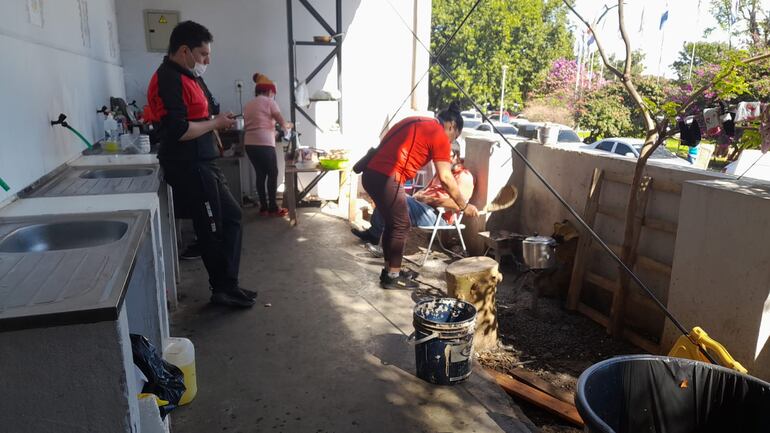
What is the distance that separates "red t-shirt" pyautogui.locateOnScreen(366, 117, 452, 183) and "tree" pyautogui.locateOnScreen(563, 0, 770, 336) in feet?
4.78

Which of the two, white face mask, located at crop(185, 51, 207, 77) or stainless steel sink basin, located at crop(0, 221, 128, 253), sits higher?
white face mask, located at crop(185, 51, 207, 77)

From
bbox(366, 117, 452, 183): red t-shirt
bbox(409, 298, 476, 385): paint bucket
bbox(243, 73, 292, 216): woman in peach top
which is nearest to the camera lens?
bbox(409, 298, 476, 385): paint bucket

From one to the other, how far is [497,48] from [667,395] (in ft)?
83.7

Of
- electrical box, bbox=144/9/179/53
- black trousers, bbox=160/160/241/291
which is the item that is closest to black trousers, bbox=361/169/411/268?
black trousers, bbox=160/160/241/291

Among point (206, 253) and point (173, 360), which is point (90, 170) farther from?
point (173, 360)

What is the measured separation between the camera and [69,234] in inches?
94.8

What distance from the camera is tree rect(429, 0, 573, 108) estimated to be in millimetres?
25250

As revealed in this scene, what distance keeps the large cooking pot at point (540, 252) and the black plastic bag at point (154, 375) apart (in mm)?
3333

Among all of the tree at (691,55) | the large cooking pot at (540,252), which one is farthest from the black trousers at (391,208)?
the tree at (691,55)

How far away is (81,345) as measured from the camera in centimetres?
146

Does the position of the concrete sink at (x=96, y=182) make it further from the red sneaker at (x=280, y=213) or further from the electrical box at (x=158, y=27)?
the electrical box at (x=158, y=27)

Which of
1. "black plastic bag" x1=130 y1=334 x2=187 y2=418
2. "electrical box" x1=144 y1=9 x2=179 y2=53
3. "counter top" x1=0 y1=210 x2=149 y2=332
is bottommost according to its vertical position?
"black plastic bag" x1=130 y1=334 x2=187 y2=418

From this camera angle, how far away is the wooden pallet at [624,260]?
416 centimetres

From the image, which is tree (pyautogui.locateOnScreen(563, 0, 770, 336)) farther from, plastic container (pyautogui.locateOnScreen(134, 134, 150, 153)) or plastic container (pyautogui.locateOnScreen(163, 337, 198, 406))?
plastic container (pyautogui.locateOnScreen(134, 134, 150, 153))
